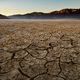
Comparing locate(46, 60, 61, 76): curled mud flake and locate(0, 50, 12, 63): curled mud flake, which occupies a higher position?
locate(0, 50, 12, 63): curled mud flake

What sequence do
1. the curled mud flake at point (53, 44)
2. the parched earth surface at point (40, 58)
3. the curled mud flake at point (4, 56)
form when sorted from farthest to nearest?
1. the curled mud flake at point (53, 44)
2. the curled mud flake at point (4, 56)
3. the parched earth surface at point (40, 58)

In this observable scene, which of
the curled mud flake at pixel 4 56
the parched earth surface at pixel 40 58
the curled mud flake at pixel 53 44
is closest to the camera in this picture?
the parched earth surface at pixel 40 58

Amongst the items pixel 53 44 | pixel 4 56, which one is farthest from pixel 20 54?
pixel 53 44

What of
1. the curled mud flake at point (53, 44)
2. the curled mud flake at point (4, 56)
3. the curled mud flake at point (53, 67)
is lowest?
the curled mud flake at point (53, 67)

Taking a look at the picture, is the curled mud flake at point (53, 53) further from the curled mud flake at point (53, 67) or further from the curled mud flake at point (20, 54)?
the curled mud flake at point (20, 54)

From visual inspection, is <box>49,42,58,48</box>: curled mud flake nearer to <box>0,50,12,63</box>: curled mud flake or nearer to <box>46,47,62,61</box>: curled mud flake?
<box>46,47,62,61</box>: curled mud flake

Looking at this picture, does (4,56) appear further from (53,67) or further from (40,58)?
(53,67)

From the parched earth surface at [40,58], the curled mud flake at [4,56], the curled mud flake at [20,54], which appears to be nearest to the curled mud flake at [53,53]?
the parched earth surface at [40,58]

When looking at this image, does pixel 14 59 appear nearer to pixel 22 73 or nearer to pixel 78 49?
pixel 22 73

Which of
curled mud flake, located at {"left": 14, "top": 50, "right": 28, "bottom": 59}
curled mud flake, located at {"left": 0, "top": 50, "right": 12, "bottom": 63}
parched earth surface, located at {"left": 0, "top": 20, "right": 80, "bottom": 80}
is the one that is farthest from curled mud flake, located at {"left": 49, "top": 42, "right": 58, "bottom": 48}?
curled mud flake, located at {"left": 0, "top": 50, "right": 12, "bottom": 63}

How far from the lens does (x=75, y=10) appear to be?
29781mm

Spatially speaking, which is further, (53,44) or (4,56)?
(53,44)

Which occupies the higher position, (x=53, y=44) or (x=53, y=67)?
(x=53, y=44)

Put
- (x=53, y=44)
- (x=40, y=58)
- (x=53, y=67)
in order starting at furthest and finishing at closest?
(x=53, y=44), (x=40, y=58), (x=53, y=67)
